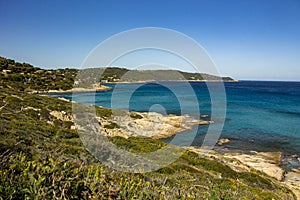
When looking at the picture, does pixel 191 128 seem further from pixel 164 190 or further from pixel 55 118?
pixel 164 190

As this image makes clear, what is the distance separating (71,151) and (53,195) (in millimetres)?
7552

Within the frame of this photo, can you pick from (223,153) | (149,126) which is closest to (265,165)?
(223,153)

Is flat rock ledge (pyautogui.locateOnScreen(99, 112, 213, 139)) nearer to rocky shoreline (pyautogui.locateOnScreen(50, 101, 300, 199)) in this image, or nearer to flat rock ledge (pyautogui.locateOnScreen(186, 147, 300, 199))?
rocky shoreline (pyautogui.locateOnScreen(50, 101, 300, 199))

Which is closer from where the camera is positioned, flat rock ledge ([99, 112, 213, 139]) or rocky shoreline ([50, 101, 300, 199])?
rocky shoreline ([50, 101, 300, 199])

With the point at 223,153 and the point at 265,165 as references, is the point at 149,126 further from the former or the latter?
the point at 265,165

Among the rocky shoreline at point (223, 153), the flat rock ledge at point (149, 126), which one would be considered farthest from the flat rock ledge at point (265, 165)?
the flat rock ledge at point (149, 126)

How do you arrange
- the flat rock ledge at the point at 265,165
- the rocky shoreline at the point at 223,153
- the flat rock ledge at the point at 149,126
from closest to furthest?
1. the flat rock ledge at the point at 265,165
2. the rocky shoreline at the point at 223,153
3. the flat rock ledge at the point at 149,126

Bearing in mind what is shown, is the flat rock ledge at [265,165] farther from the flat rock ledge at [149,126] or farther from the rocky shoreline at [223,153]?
the flat rock ledge at [149,126]

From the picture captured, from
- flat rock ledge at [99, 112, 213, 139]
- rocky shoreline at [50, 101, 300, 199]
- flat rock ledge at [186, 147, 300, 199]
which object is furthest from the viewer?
flat rock ledge at [99, 112, 213, 139]

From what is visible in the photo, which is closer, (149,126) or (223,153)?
(223,153)

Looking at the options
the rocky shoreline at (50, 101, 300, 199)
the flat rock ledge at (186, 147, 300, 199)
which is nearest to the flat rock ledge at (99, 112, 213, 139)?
the rocky shoreline at (50, 101, 300, 199)

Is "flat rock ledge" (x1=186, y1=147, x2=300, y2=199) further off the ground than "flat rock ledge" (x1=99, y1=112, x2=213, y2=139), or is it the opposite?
"flat rock ledge" (x1=99, y1=112, x2=213, y2=139)

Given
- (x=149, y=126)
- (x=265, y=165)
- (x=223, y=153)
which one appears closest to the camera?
(x=265, y=165)

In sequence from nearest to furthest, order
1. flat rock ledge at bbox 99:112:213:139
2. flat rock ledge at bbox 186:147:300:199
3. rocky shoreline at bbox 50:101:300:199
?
flat rock ledge at bbox 186:147:300:199
rocky shoreline at bbox 50:101:300:199
flat rock ledge at bbox 99:112:213:139
